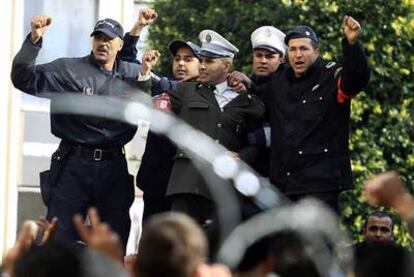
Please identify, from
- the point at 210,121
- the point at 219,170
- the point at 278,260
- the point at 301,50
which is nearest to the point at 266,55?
the point at 301,50

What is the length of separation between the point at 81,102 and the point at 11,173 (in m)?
7.29

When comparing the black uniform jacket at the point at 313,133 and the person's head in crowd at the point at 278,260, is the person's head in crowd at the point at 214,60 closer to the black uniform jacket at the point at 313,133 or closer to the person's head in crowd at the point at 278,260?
the black uniform jacket at the point at 313,133

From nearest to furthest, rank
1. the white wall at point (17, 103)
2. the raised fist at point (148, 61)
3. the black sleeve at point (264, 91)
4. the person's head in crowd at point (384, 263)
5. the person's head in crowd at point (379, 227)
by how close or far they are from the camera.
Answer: the person's head in crowd at point (384, 263)
the black sleeve at point (264, 91)
the raised fist at point (148, 61)
the person's head in crowd at point (379, 227)
the white wall at point (17, 103)

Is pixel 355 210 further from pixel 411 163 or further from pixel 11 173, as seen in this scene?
pixel 11 173

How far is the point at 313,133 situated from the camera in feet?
40.3

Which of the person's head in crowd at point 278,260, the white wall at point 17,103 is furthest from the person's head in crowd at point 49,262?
the white wall at point 17,103

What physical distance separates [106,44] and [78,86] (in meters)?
0.37

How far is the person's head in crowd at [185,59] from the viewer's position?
541 inches

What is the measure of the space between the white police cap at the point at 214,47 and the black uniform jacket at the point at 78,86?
1.68ft

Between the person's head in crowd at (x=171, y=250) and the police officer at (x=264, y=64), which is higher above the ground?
the person's head in crowd at (x=171, y=250)

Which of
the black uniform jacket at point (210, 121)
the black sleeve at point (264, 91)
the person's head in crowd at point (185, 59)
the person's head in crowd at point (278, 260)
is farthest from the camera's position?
the person's head in crowd at point (185, 59)

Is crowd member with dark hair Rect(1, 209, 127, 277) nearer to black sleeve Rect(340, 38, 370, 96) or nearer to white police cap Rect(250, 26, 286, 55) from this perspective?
black sleeve Rect(340, 38, 370, 96)

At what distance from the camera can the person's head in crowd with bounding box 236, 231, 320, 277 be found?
7941 millimetres

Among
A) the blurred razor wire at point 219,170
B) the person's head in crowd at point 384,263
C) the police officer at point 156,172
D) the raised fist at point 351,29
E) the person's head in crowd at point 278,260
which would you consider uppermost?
the raised fist at point 351,29
